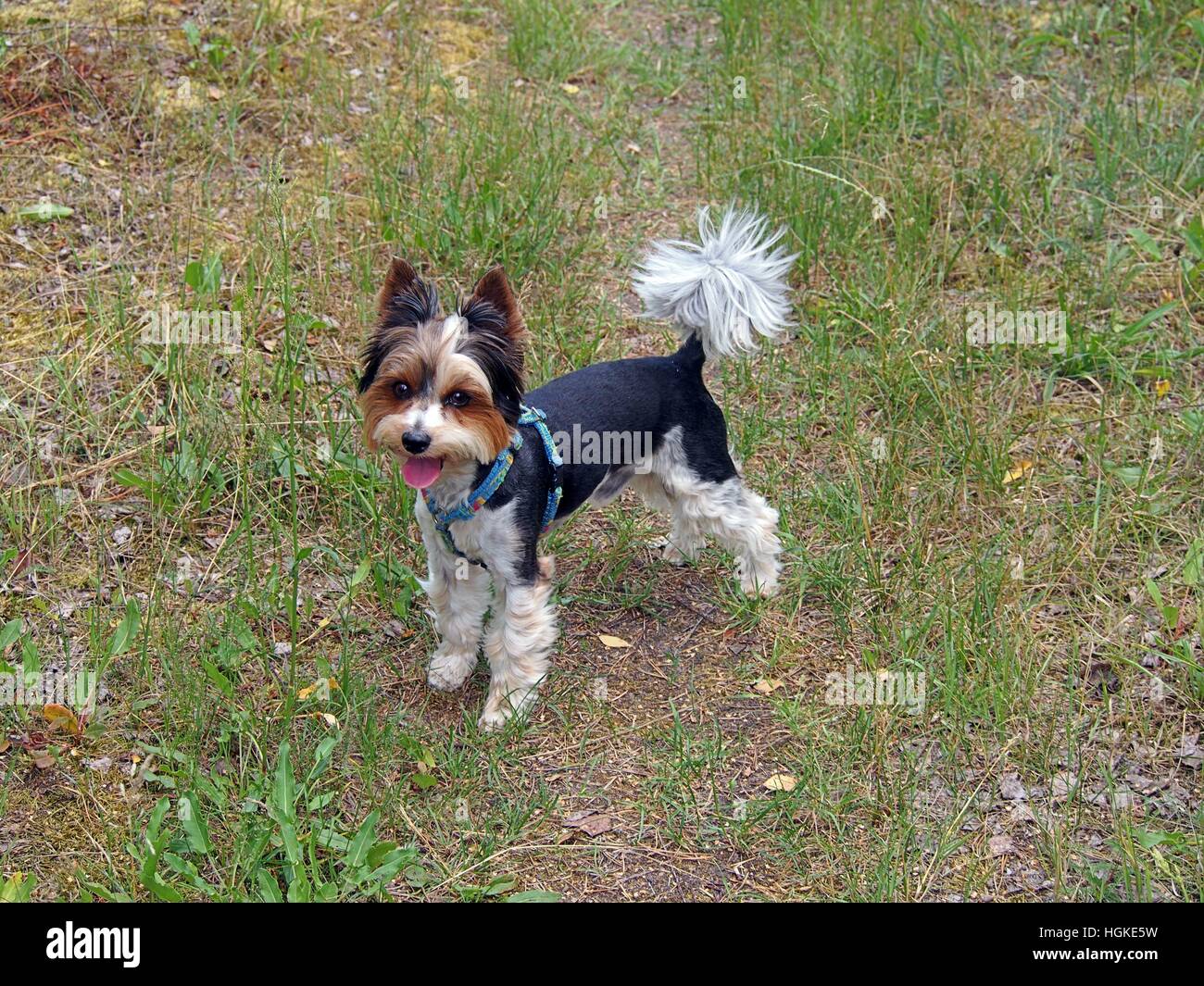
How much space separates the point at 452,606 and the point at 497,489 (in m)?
0.65

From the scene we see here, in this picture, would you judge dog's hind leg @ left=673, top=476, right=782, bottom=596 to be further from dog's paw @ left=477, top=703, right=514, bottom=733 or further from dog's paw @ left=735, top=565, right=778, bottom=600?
dog's paw @ left=477, top=703, right=514, bottom=733

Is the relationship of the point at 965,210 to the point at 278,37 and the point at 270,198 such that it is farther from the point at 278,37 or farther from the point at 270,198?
the point at 278,37

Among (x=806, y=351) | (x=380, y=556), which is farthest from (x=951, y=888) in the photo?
(x=806, y=351)

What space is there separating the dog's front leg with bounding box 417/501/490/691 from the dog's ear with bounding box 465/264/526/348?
828 millimetres

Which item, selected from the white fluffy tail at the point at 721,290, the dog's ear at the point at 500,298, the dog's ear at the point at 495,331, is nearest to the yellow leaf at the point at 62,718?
the dog's ear at the point at 495,331

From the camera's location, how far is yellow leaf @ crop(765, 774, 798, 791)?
4676 mm

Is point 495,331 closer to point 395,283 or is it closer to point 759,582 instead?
point 395,283

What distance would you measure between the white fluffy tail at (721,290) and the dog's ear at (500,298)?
92 cm

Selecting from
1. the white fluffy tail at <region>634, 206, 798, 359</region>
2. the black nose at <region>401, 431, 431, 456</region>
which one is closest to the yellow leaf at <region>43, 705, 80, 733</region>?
the black nose at <region>401, 431, 431, 456</region>

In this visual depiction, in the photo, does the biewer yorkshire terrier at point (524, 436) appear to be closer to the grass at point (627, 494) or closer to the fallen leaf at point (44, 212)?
the grass at point (627, 494)

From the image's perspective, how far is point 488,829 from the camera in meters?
4.44

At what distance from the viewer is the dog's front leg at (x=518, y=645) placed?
4.81 meters

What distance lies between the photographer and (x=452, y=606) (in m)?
4.96

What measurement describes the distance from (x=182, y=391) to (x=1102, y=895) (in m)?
4.55
